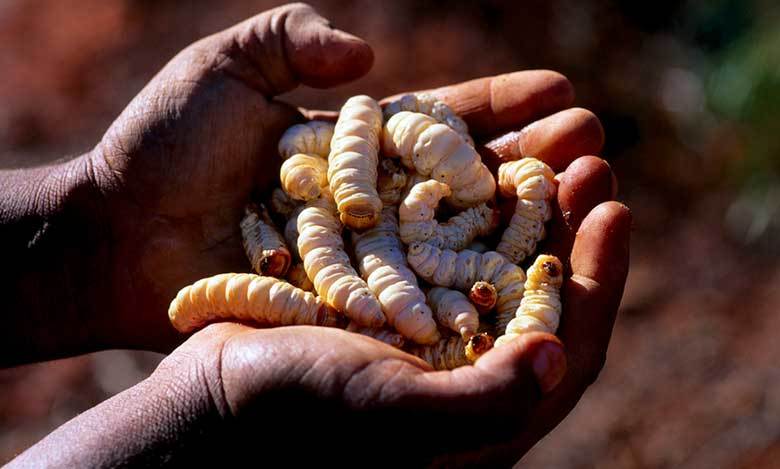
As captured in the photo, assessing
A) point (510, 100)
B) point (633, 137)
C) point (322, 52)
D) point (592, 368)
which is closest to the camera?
point (592, 368)

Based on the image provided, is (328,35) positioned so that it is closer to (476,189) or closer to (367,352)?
(476,189)

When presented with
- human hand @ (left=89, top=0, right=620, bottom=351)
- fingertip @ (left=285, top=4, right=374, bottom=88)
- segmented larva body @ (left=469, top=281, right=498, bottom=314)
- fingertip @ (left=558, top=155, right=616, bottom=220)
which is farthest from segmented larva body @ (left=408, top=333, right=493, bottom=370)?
fingertip @ (left=285, top=4, right=374, bottom=88)

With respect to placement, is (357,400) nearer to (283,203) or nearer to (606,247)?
(606,247)

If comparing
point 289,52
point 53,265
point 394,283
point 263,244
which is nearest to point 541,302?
point 394,283

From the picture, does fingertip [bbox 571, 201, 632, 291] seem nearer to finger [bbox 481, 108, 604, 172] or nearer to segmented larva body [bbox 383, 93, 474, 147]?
finger [bbox 481, 108, 604, 172]

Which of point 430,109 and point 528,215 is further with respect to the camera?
point 430,109

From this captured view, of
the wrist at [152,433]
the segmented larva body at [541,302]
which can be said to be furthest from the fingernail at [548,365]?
the wrist at [152,433]
